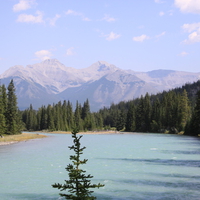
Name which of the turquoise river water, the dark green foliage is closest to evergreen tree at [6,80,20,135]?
the turquoise river water

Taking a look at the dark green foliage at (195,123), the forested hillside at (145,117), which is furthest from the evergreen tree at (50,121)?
the dark green foliage at (195,123)

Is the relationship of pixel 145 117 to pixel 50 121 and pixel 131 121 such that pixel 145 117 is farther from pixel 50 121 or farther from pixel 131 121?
pixel 50 121

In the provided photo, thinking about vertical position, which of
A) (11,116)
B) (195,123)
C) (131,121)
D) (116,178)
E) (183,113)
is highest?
(183,113)

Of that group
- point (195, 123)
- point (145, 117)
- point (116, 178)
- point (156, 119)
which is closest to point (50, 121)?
point (145, 117)

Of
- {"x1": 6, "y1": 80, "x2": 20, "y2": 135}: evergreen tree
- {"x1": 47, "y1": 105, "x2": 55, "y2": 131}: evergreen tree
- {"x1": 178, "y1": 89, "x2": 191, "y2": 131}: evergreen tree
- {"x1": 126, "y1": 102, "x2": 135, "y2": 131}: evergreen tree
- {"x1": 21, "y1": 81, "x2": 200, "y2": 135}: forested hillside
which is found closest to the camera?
{"x1": 6, "y1": 80, "x2": 20, "y2": 135}: evergreen tree

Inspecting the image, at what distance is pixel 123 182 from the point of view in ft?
88.5

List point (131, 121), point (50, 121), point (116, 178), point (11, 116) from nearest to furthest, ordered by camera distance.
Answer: point (116, 178)
point (11, 116)
point (131, 121)
point (50, 121)

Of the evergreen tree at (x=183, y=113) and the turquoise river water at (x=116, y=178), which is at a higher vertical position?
the evergreen tree at (x=183, y=113)

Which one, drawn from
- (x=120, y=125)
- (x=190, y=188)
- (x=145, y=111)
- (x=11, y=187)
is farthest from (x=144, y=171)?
(x=120, y=125)

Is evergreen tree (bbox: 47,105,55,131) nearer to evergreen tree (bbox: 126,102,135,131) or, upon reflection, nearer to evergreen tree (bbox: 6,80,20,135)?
evergreen tree (bbox: 126,102,135,131)

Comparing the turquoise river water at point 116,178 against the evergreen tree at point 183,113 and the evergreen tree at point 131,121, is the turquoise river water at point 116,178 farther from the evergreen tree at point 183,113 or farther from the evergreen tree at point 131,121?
the evergreen tree at point 131,121

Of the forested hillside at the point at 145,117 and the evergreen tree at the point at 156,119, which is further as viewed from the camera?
the evergreen tree at the point at 156,119

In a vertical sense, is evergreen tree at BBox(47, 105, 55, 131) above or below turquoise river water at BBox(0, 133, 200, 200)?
above

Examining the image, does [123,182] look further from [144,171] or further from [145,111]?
[145,111]
